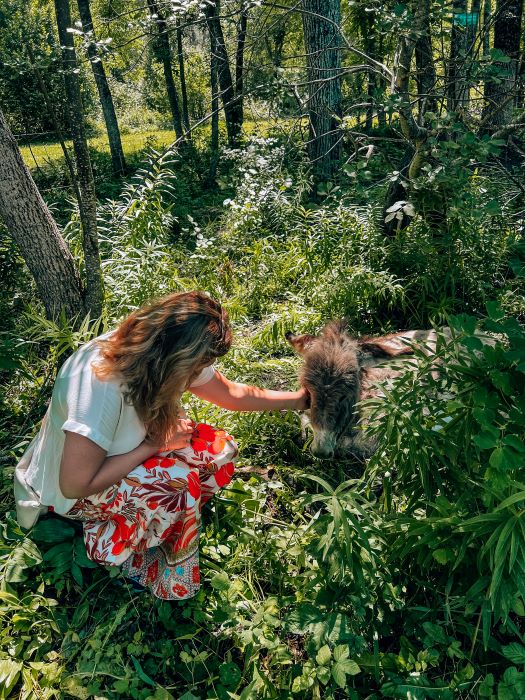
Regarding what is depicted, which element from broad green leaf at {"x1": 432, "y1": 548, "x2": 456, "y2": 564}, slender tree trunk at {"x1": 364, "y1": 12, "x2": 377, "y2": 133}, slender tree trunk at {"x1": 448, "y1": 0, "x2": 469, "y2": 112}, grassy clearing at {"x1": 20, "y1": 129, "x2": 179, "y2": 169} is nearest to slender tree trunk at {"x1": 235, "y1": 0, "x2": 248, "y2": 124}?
slender tree trunk at {"x1": 364, "y1": 12, "x2": 377, "y2": 133}

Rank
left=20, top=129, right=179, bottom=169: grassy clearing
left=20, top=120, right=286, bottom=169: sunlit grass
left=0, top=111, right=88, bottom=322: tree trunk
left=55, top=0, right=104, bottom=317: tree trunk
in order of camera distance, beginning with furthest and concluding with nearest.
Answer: left=20, top=129, right=179, bottom=169: grassy clearing → left=20, top=120, right=286, bottom=169: sunlit grass → left=55, top=0, right=104, bottom=317: tree trunk → left=0, top=111, right=88, bottom=322: tree trunk

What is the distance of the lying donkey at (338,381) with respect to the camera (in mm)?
3871

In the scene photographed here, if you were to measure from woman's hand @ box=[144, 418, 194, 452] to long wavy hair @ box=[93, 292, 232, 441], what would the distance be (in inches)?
2.2

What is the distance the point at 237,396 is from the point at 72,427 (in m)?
1.11

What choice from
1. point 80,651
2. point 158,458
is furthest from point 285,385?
point 80,651

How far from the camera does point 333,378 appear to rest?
395 cm

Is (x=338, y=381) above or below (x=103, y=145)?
above

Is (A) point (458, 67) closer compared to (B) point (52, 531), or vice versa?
(B) point (52, 531)

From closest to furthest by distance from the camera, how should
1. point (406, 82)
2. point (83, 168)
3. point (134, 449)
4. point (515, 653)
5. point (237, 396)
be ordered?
point (515, 653)
point (134, 449)
point (237, 396)
point (83, 168)
point (406, 82)

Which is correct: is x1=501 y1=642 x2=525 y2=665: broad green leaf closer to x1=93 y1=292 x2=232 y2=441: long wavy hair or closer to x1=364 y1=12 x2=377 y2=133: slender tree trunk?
x1=93 y1=292 x2=232 y2=441: long wavy hair

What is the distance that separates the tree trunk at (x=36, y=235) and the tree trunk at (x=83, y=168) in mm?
192

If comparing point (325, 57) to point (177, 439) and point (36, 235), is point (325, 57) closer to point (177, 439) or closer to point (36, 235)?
point (36, 235)

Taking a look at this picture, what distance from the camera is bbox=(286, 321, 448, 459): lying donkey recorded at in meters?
3.87

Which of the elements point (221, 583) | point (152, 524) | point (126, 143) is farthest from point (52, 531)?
point (126, 143)
